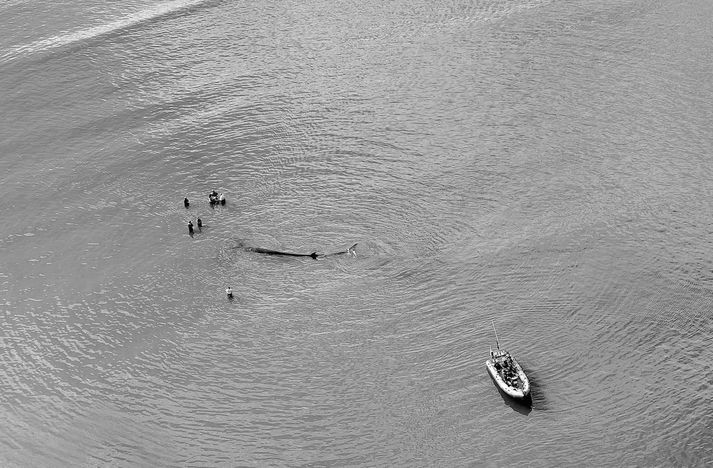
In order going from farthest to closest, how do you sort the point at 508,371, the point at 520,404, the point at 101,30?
the point at 101,30
the point at 508,371
the point at 520,404

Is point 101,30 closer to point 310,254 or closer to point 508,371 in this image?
point 310,254

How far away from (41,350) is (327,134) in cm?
2745

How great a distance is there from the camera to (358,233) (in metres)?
57.5

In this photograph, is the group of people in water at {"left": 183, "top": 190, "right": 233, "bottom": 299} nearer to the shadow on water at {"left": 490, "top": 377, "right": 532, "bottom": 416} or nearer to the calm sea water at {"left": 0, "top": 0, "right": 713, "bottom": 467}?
the calm sea water at {"left": 0, "top": 0, "right": 713, "bottom": 467}

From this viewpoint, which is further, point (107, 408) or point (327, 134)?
point (327, 134)

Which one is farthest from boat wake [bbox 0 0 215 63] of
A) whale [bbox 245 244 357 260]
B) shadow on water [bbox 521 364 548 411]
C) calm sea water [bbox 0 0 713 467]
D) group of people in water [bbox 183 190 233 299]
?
shadow on water [bbox 521 364 548 411]

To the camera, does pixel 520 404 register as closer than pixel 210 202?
Yes

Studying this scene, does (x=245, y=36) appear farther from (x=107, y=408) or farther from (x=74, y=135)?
(x=107, y=408)

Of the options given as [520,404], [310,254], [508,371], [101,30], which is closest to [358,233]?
[310,254]

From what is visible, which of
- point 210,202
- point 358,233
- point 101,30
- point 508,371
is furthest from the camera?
point 101,30

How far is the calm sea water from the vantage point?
150 feet

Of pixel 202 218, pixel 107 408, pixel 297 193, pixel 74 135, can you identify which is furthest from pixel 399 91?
pixel 107 408

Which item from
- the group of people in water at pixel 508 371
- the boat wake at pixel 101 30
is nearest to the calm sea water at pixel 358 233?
the boat wake at pixel 101 30

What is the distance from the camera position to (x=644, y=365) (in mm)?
47750
